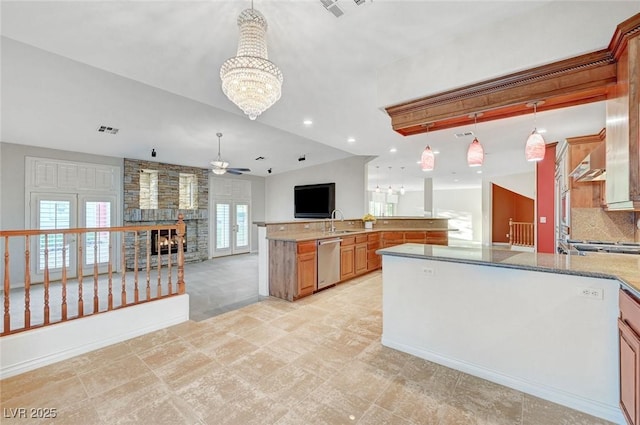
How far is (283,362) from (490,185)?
10.5 meters

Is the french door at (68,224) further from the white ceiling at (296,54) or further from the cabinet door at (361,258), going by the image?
the cabinet door at (361,258)

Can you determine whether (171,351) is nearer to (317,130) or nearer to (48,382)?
(48,382)

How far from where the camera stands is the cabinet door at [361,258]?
5.36 meters

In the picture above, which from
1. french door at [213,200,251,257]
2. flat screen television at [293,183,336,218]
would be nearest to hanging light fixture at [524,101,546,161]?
flat screen television at [293,183,336,218]

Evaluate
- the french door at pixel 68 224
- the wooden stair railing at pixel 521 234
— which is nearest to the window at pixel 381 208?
the wooden stair railing at pixel 521 234

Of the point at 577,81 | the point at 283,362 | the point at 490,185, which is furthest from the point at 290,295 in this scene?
the point at 490,185

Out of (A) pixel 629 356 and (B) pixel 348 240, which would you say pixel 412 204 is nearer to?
(B) pixel 348 240

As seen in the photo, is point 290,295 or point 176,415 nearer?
point 176,415

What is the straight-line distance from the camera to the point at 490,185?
1023 cm

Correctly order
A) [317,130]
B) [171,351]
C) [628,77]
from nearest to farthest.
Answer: [628,77] → [171,351] → [317,130]

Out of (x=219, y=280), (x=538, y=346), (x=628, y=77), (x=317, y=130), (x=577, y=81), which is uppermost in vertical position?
(x=317, y=130)

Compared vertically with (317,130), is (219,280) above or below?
below

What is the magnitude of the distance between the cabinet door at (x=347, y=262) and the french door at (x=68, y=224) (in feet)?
14.4

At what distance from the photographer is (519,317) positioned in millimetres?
2033
